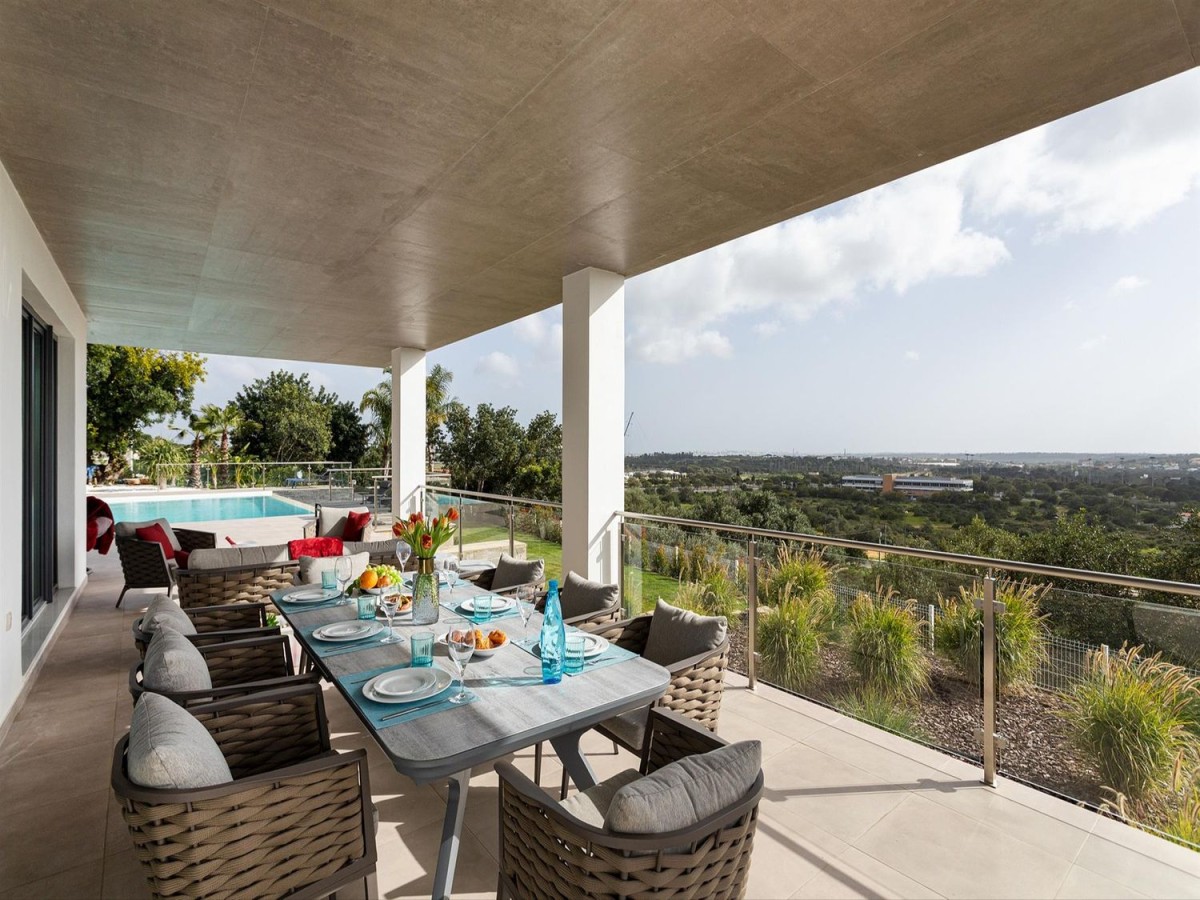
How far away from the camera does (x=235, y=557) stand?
430 centimetres

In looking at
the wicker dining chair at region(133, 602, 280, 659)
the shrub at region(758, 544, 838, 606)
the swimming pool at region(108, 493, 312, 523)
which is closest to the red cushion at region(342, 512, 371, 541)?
the wicker dining chair at region(133, 602, 280, 659)

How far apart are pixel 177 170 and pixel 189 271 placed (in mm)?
2167

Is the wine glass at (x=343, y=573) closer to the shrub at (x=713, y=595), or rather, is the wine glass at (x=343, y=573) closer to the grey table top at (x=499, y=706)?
the grey table top at (x=499, y=706)

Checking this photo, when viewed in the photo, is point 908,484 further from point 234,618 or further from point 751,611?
point 234,618

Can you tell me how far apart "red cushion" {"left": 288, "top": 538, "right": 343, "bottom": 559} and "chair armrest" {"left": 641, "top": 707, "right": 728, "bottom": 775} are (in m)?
2.60

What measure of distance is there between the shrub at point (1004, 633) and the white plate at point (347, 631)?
8.88 feet

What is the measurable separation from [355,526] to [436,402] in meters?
20.8

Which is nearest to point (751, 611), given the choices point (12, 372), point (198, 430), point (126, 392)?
point (12, 372)

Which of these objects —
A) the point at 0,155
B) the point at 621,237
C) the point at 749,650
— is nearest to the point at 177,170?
the point at 0,155

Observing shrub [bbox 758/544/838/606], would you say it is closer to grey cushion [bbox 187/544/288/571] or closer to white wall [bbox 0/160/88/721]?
grey cushion [bbox 187/544/288/571]

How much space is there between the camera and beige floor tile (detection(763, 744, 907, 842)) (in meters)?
2.38

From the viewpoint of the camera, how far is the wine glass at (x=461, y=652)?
1.97 meters

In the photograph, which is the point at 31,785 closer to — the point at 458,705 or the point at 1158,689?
the point at 458,705

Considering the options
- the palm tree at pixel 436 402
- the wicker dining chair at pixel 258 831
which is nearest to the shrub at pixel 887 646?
the wicker dining chair at pixel 258 831
